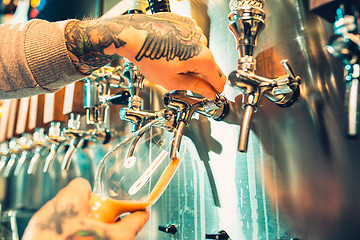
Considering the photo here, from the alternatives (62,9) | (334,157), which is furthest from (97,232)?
(62,9)

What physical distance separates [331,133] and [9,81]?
0.65 meters

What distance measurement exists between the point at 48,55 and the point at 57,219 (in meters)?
0.39

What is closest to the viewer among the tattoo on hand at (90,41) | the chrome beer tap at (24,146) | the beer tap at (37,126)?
the tattoo on hand at (90,41)

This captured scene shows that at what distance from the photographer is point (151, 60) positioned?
0.59 m


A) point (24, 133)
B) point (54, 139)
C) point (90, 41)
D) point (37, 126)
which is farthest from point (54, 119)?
point (90, 41)

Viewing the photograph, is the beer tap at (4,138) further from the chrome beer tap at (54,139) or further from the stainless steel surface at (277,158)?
the stainless steel surface at (277,158)

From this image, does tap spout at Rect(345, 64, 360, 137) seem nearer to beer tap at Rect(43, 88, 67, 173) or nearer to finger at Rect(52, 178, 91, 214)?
finger at Rect(52, 178, 91, 214)

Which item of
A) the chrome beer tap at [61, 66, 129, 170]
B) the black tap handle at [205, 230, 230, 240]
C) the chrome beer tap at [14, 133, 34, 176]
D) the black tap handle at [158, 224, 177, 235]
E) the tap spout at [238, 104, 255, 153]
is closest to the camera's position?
the tap spout at [238, 104, 255, 153]

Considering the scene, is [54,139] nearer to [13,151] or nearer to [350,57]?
[13,151]

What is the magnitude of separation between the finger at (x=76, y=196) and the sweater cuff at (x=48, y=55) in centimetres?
32

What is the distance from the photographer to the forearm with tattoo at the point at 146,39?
1.90ft

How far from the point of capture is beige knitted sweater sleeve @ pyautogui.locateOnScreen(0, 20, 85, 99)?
0.68 m

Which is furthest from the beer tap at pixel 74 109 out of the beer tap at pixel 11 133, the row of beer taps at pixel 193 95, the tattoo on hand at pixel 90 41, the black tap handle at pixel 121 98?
the beer tap at pixel 11 133

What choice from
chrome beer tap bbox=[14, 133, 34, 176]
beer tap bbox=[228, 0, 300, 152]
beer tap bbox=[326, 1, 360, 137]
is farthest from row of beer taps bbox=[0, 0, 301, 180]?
chrome beer tap bbox=[14, 133, 34, 176]
